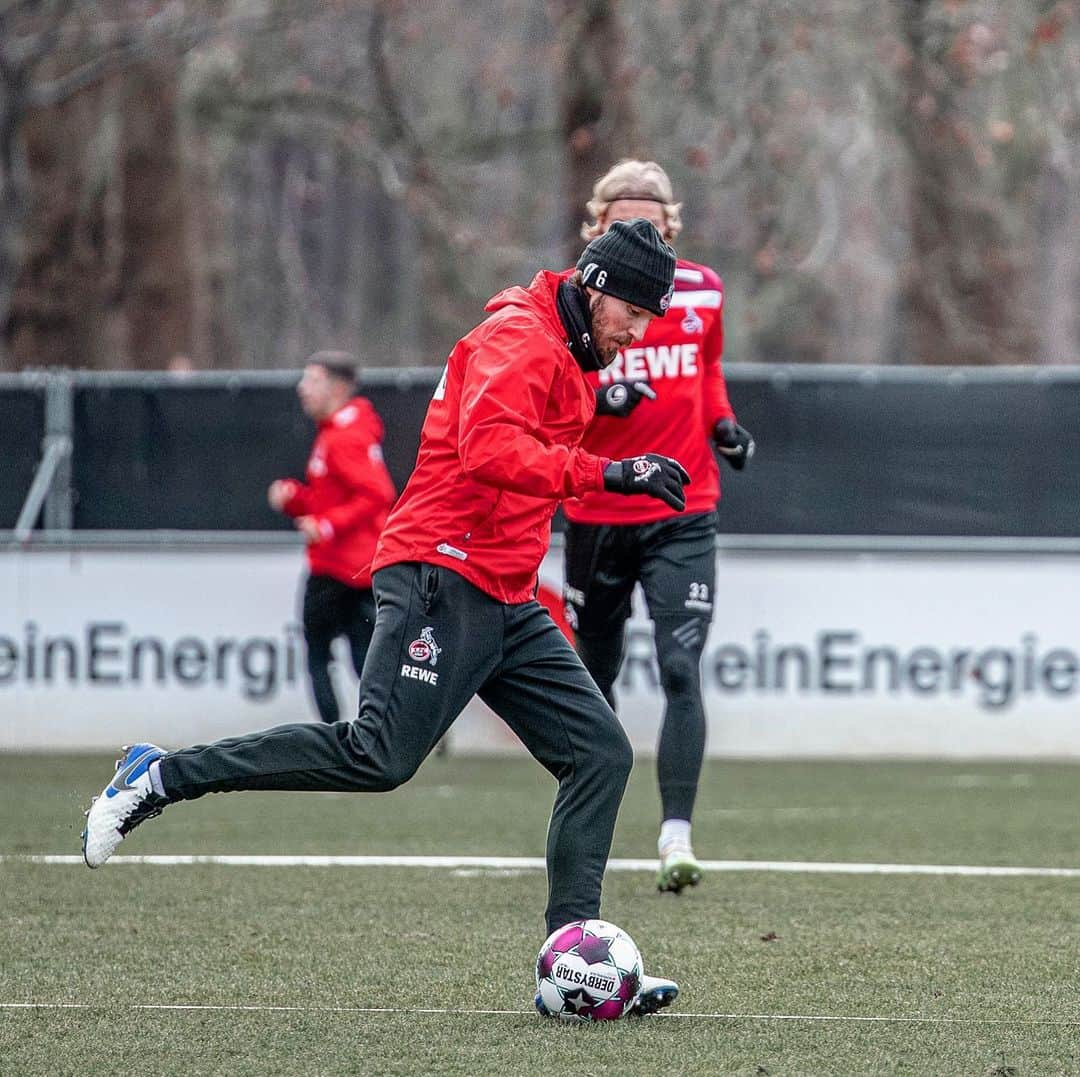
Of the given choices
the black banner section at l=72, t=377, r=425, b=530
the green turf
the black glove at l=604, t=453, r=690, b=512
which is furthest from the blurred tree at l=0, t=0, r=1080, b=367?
the black glove at l=604, t=453, r=690, b=512

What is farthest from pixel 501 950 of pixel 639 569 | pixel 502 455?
pixel 639 569

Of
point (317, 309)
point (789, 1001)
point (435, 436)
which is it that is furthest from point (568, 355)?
point (317, 309)

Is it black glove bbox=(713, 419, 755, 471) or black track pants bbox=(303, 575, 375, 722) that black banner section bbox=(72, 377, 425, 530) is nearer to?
black track pants bbox=(303, 575, 375, 722)

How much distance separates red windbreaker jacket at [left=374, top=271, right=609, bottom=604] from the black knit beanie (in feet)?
0.43

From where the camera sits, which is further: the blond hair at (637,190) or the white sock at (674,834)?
the blond hair at (637,190)

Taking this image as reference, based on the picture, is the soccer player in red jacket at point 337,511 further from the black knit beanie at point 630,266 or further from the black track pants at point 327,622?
the black knit beanie at point 630,266

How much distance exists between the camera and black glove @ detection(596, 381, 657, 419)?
23.6ft

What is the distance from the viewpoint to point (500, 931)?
6.57 meters

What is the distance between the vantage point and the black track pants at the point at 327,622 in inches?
456

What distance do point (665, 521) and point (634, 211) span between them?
1073mm


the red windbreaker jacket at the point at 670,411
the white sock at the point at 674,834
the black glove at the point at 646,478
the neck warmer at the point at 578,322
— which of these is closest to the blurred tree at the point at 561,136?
the red windbreaker jacket at the point at 670,411

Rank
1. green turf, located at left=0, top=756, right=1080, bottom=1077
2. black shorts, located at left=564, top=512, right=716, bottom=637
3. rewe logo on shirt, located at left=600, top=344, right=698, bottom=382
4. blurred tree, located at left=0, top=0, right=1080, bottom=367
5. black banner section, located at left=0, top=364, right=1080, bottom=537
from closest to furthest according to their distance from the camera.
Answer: green turf, located at left=0, top=756, right=1080, bottom=1077 < black shorts, located at left=564, top=512, right=716, bottom=637 < rewe logo on shirt, located at left=600, top=344, right=698, bottom=382 < black banner section, located at left=0, top=364, right=1080, bottom=537 < blurred tree, located at left=0, top=0, right=1080, bottom=367

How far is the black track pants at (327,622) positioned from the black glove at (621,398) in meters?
4.39

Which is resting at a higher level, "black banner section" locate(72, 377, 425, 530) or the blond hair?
the blond hair
